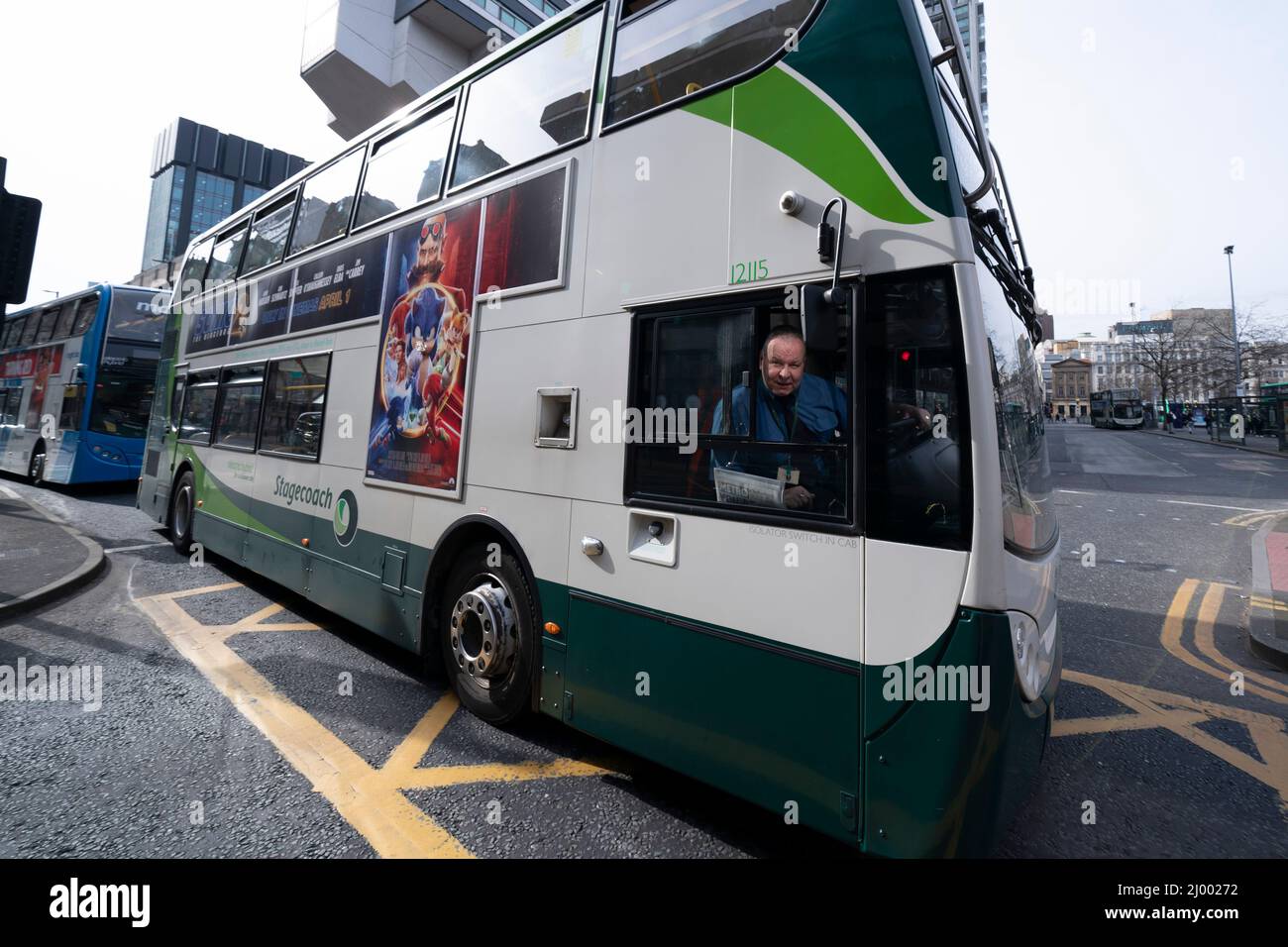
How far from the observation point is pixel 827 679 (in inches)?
85.7

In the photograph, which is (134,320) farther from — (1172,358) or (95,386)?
(1172,358)

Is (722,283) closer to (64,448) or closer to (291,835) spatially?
(291,835)

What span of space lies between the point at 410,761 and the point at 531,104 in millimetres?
3882

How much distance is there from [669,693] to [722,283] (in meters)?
1.79

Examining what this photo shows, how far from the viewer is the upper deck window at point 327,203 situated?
522cm

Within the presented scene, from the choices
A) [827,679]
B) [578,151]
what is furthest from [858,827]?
[578,151]

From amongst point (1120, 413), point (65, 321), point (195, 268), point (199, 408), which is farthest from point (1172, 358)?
point (65, 321)

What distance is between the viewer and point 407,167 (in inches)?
181

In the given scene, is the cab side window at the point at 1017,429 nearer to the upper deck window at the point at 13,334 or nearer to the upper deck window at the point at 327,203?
the upper deck window at the point at 327,203

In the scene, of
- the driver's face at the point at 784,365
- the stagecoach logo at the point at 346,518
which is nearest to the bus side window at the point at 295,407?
the stagecoach logo at the point at 346,518

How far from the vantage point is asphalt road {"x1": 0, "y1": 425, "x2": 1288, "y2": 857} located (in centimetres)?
260

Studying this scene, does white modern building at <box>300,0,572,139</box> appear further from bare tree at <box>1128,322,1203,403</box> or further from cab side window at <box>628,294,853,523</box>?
bare tree at <box>1128,322,1203,403</box>

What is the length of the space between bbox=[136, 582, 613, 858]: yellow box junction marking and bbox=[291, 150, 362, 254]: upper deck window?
12.2 feet

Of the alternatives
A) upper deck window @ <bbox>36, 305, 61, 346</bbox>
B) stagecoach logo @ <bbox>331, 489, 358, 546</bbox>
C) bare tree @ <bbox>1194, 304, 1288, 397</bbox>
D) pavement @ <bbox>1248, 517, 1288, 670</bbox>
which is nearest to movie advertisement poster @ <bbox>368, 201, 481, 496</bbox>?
stagecoach logo @ <bbox>331, 489, 358, 546</bbox>
